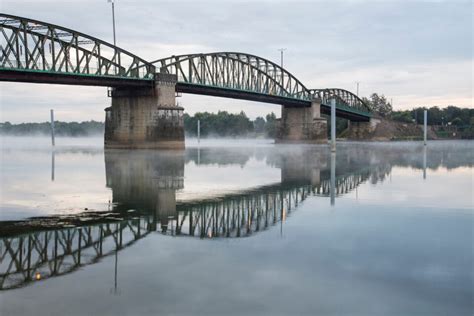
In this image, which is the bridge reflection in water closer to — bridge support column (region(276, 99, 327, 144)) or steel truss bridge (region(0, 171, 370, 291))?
steel truss bridge (region(0, 171, 370, 291))

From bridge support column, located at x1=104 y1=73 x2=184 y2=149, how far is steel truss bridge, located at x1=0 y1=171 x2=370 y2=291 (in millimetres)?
60452

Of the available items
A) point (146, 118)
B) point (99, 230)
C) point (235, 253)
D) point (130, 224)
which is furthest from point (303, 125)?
point (235, 253)

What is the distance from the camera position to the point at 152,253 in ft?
40.2

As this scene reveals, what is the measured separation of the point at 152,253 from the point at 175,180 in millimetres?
17838

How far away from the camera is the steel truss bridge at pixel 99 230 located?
11.1m

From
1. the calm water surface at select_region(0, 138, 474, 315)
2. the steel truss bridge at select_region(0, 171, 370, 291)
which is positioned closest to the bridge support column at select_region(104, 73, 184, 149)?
the calm water surface at select_region(0, 138, 474, 315)

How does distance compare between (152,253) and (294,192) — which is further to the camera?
(294,192)

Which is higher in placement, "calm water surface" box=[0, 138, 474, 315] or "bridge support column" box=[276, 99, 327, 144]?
"bridge support column" box=[276, 99, 327, 144]

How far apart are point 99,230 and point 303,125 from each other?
130885mm

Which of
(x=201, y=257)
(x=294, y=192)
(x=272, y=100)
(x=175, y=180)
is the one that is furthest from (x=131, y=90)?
(x=201, y=257)

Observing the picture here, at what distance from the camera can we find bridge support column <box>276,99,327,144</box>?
139625 mm

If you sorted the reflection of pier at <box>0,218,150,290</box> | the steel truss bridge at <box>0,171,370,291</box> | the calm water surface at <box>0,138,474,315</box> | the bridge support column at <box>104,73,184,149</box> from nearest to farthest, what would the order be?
the calm water surface at <box>0,138,474,315</box>, the reflection of pier at <box>0,218,150,290</box>, the steel truss bridge at <box>0,171,370,291</box>, the bridge support column at <box>104,73,184,149</box>

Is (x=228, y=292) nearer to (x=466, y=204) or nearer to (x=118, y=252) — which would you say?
(x=118, y=252)

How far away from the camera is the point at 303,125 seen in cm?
14350
